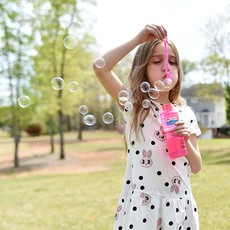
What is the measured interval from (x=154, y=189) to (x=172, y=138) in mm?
289

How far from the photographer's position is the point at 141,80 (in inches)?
84.4

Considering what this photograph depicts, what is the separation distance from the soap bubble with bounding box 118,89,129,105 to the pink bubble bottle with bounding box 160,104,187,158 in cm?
39

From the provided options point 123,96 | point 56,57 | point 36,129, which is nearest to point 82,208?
point 123,96

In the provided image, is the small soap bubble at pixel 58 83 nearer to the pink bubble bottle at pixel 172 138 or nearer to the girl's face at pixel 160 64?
the girl's face at pixel 160 64

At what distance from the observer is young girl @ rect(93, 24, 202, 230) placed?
1950 mm

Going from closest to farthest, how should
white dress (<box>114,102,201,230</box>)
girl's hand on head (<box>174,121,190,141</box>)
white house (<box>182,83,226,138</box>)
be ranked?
1. girl's hand on head (<box>174,121,190,141</box>)
2. white dress (<box>114,102,201,230</box>)
3. white house (<box>182,83,226,138</box>)

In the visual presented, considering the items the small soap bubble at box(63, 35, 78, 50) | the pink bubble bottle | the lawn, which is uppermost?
the small soap bubble at box(63, 35, 78, 50)

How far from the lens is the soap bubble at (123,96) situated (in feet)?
7.22

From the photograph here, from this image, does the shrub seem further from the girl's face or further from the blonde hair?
the girl's face

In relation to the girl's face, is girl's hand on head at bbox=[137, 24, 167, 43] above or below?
above

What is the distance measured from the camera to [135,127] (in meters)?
2.07

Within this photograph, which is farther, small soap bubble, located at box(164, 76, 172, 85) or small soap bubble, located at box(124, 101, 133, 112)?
small soap bubble, located at box(124, 101, 133, 112)

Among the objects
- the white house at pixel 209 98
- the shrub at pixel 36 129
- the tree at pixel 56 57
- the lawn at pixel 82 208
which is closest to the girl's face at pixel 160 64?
the lawn at pixel 82 208

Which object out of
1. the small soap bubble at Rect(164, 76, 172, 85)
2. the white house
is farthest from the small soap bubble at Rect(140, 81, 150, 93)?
the white house
